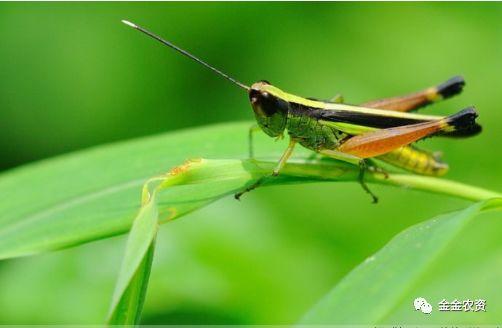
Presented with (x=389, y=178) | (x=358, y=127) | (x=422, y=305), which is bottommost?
(x=422, y=305)

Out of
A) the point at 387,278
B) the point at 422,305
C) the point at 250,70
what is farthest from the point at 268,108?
the point at 250,70

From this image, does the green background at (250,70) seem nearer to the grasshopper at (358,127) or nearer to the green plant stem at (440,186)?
the grasshopper at (358,127)

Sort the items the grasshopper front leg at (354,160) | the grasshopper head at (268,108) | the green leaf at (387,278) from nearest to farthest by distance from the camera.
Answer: the green leaf at (387,278), the grasshopper front leg at (354,160), the grasshopper head at (268,108)

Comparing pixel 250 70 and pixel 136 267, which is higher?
pixel 250 70

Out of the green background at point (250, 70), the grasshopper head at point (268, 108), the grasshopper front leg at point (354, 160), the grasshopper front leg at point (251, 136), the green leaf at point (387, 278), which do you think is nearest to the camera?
the green leaf at point (387, 278)

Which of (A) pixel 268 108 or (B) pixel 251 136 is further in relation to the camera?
(B) pixel 251 136

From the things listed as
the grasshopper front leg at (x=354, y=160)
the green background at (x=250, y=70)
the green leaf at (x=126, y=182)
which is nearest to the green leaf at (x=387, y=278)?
the green leaf at (x=126, y=182)

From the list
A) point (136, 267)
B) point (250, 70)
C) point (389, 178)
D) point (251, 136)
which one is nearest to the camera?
point (136, 267)

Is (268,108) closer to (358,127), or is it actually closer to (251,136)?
(251,136)
